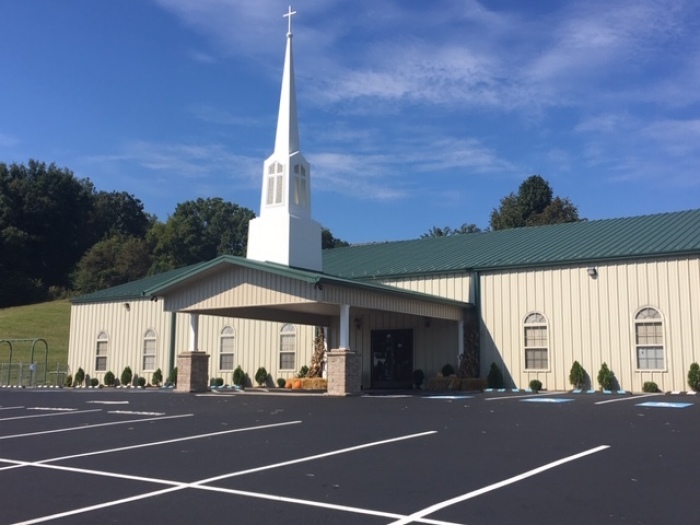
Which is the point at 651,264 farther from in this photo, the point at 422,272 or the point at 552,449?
the point at 552,449

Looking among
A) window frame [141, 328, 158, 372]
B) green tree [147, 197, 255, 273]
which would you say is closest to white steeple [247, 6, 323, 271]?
window frame [141, 328, 158, 372]

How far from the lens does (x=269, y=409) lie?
15.6m

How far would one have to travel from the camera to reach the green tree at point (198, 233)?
7500 centimetres

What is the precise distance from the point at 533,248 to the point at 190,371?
42.4ft

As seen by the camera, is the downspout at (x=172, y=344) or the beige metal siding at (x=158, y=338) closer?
the beige metal siding at (x=158, y=338)

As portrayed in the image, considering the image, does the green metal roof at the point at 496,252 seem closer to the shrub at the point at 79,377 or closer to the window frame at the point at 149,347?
the window frame at the point at 149,347

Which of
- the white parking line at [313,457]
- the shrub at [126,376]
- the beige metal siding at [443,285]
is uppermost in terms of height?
the beige metal siding at [443,285]

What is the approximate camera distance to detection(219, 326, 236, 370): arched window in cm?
3019

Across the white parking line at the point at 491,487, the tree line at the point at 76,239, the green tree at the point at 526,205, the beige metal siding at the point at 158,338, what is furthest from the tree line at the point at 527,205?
the white parking line at the point at 491,487

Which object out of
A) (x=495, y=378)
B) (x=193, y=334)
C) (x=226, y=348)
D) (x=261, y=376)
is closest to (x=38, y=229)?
(x=226, y=348)

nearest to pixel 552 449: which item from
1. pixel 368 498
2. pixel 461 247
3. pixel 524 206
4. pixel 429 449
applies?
pixel 429 449

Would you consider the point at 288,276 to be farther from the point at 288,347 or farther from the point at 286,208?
the point at 288,347

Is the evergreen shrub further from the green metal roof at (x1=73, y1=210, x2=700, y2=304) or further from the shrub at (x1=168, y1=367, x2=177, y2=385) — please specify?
the shrub at (x1=168, y1=367, x2=177, y2=385)

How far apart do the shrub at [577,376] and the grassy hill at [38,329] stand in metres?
32.7
